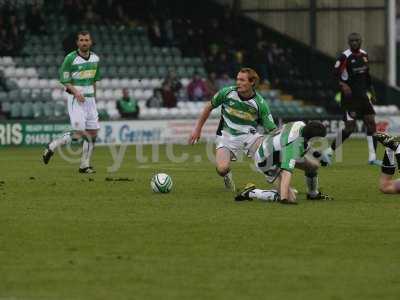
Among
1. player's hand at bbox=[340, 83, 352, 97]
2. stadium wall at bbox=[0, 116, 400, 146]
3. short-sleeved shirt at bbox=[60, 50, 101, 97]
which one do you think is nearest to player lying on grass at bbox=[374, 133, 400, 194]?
short-sleeved shirt at bbox=[60, 50, 101, 97]

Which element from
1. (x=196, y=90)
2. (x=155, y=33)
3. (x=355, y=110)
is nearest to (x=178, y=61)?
(x=155, y=33)

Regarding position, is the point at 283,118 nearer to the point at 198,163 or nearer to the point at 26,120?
the point at 26,120

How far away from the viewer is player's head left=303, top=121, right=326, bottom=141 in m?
13.8

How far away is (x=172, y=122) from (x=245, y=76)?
17.0 metres

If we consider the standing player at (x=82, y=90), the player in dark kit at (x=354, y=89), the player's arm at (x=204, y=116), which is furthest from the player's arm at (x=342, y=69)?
the player's arm at (x=204, y=116)

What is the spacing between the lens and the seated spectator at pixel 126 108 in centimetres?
3183

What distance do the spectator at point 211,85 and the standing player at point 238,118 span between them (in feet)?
62.6

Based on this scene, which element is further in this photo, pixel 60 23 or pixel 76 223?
pixel 60 23

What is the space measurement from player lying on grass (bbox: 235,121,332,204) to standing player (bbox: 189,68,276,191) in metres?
0.84

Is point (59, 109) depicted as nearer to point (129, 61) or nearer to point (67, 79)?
point (129, 61)

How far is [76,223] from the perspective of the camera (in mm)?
12133

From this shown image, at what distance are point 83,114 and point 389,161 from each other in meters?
6.19

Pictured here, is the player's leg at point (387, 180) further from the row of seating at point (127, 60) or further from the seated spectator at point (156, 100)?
the row of seating at point (127, 60)

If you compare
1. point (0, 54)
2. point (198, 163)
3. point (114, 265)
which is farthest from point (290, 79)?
point (114, 265)
